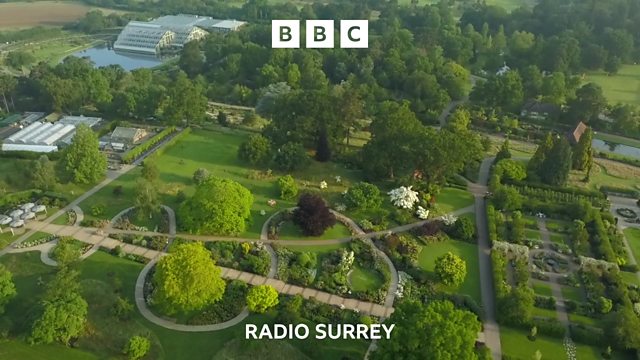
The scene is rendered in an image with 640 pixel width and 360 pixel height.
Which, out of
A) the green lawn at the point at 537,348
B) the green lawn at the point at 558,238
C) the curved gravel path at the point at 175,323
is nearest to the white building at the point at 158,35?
the curved gravel path at the point at 175,323

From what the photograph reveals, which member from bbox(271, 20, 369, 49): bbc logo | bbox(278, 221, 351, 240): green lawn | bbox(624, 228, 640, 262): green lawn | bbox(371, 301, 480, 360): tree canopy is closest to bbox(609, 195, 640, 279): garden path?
bbox(624, 228, 640, 262): green lawn

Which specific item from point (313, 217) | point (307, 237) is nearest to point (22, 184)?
point (307, 237)

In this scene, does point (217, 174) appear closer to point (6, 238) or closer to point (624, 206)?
Result: point (6, 238)

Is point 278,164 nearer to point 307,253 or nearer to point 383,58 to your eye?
point 307,253

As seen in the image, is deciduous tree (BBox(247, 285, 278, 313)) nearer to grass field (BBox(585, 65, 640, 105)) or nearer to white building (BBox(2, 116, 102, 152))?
white building (BBox(2, 116, 102, 152))

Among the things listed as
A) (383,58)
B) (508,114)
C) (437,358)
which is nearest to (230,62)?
(383,58)
